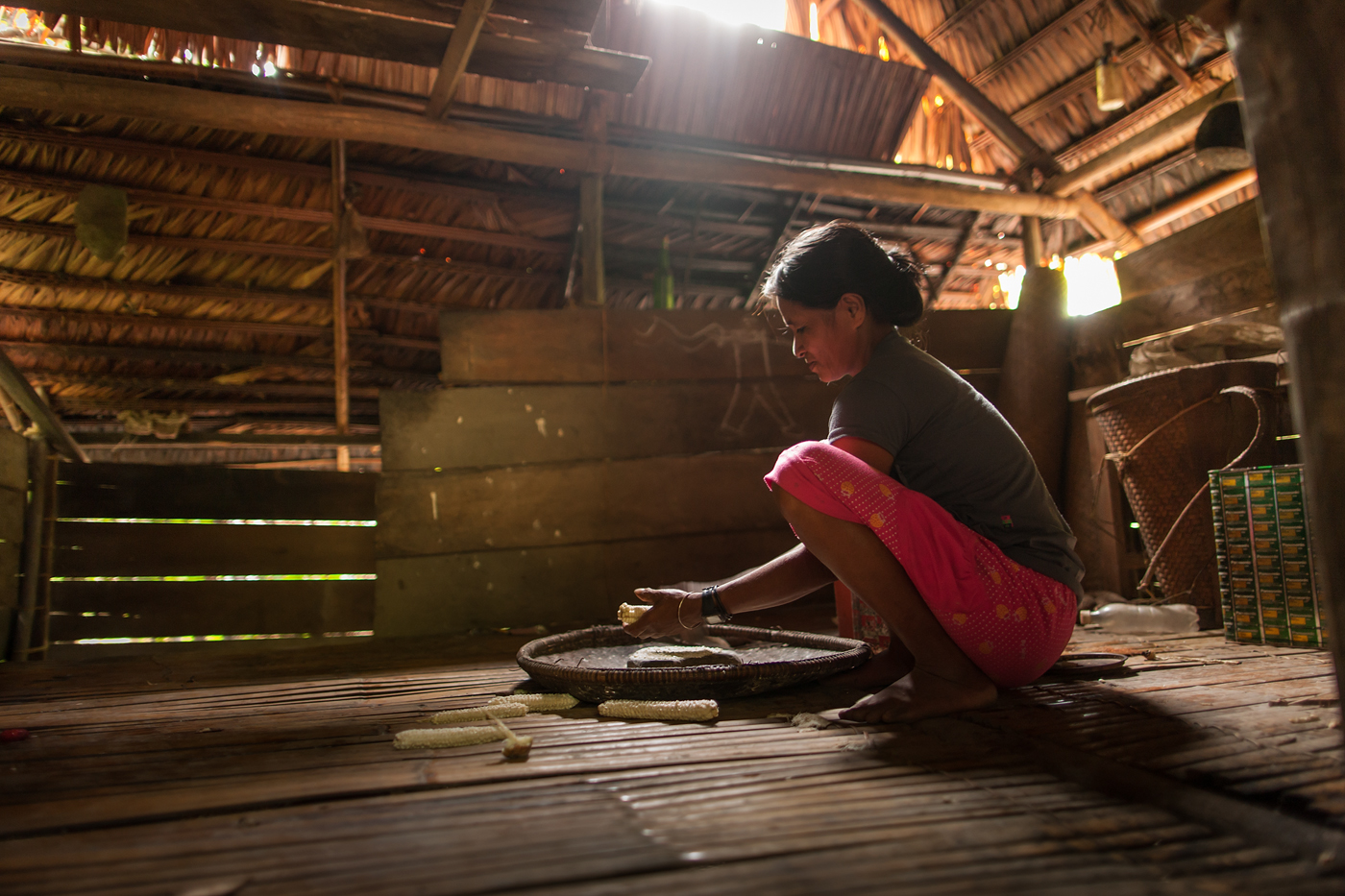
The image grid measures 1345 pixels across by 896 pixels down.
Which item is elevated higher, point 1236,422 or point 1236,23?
point 1236,23

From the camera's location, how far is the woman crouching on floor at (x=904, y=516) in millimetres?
1614

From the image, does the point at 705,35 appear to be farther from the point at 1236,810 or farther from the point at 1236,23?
the point at 1236,810

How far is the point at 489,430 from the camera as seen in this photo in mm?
3756

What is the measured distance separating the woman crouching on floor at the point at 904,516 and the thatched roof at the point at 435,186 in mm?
3036

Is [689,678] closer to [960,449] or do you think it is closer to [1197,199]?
[960,449]

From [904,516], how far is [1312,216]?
2.81 ft

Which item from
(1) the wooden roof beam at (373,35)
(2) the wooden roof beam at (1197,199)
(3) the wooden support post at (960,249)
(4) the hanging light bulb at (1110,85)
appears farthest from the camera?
(3) the wooden support post at (960,249)

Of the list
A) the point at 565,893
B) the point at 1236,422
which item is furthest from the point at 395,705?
the point at 1236,422

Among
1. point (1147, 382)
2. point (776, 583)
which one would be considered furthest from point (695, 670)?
point (1147, 382)

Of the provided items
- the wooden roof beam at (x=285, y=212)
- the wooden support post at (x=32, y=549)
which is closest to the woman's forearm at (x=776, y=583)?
the wooden support post at (x=32, y=549)

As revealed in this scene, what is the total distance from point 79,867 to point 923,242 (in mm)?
6570

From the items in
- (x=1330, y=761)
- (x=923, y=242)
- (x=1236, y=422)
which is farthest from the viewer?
(x=923, y=242)

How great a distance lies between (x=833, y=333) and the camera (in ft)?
6.13

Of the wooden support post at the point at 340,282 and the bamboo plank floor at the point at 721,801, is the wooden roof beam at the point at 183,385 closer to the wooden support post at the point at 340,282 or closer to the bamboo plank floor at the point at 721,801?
the wooden support post at the point at 340,282
